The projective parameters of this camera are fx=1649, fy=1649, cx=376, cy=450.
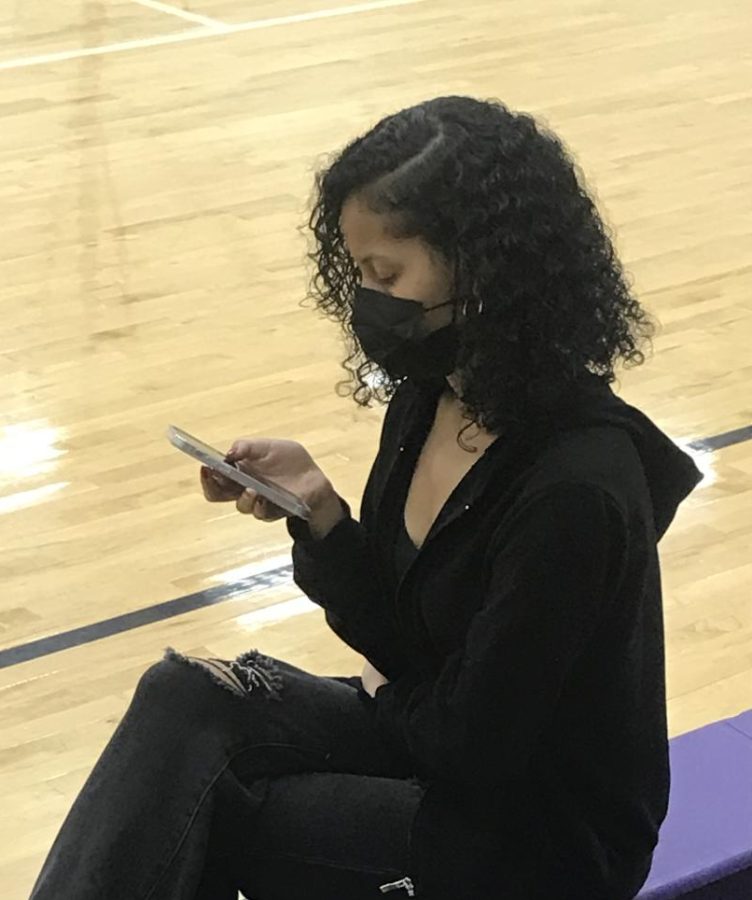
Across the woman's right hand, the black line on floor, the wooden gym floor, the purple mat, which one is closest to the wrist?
the woman's right hand

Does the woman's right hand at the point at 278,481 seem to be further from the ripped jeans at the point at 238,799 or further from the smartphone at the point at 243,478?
the ripped jeans at the point at 238,799

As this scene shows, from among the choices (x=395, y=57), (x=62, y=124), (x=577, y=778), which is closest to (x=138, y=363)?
(x=62, y=124)

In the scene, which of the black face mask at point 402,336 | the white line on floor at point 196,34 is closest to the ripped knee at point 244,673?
the black face mask at point 402,336

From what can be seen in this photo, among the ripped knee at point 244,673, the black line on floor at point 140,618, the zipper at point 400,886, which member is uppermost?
the ripped knee at point 244,673

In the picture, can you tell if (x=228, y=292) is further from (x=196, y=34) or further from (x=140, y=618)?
(x=196, y=34)

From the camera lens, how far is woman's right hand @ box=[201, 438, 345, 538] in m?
1.62

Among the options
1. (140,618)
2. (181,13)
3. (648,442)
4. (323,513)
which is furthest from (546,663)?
(181,13)

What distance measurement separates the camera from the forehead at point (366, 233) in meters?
1.48

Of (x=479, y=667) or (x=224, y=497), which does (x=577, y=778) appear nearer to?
(x=479, y=667)

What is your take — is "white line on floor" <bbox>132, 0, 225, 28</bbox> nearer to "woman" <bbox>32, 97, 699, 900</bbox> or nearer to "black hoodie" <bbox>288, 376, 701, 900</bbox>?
"woman" <bbox>32, 97, 699, 900</bbox>

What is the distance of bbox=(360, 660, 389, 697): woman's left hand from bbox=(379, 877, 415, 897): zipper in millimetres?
218

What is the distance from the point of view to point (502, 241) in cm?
144

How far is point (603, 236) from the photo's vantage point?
5.02 ft

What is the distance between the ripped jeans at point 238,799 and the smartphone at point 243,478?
6.5 inches
